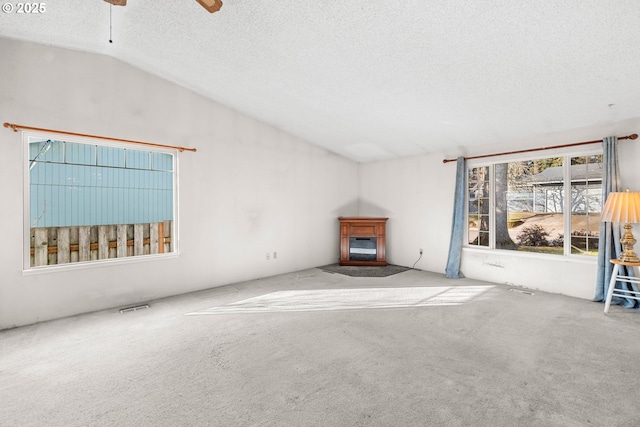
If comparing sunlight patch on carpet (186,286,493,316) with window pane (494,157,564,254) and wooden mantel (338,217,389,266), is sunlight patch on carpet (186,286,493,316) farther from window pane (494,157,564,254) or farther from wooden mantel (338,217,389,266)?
wooden mantel (338,217,389,266)

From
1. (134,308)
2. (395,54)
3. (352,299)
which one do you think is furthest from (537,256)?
(134,308)

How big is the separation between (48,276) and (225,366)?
7.72 ft

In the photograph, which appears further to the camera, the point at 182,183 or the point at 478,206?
the point at 478,206

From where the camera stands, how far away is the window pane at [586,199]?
13.1ft

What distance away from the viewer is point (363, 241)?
6012 millimetres

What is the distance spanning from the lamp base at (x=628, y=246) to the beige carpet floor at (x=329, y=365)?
1.95 ft

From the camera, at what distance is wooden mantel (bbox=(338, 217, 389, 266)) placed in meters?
5.93

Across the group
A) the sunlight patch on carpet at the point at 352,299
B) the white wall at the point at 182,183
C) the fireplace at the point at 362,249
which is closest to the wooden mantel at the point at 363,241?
the fireplace at the point at 362,249

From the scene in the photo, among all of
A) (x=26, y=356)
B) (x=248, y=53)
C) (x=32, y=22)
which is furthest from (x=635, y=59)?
(x=26, y=356)

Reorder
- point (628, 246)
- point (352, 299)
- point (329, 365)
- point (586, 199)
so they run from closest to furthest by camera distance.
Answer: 1. point (329, 365)
2. point (628, 246)
3. point (352, 299)
4. point (586, 199)

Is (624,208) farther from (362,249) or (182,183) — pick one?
(182,183)

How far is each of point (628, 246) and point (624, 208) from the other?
512mm

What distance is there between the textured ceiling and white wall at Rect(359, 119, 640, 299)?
1.57 feet

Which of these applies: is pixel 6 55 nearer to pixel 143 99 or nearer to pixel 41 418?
pixel 143 99
